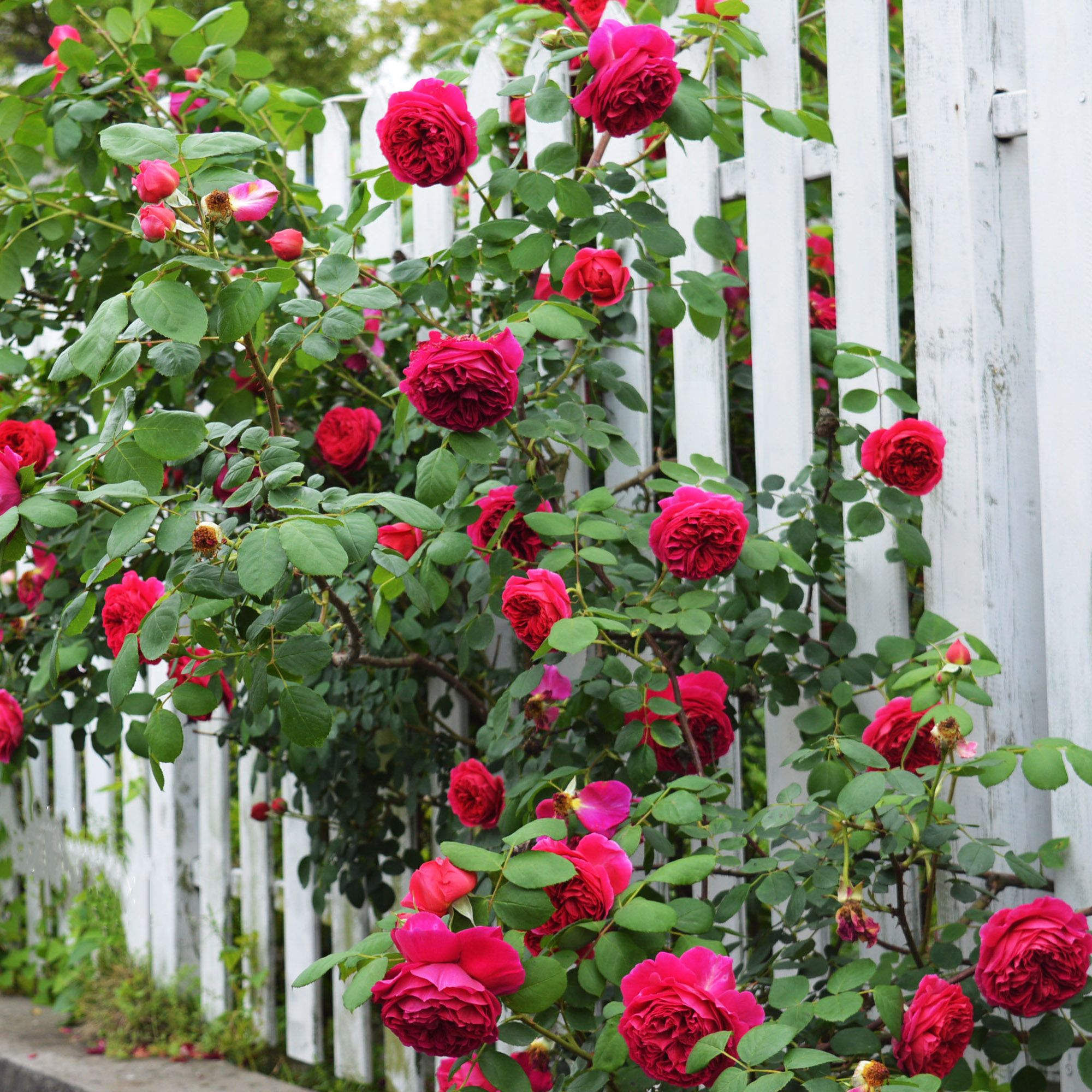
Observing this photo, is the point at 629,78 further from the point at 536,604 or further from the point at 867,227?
the point at 536,604

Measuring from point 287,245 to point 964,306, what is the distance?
3.09 ft

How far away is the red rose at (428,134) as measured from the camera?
58.9 inches

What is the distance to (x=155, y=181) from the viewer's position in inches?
48.7

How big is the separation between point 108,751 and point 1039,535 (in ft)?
4.98

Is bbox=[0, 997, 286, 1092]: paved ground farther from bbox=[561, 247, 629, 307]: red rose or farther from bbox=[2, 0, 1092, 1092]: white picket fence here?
A: bbox=[561, 247, 629, 307]: red rose

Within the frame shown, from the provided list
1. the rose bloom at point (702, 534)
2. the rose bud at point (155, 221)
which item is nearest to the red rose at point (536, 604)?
the rose bloom at point (702, 534)

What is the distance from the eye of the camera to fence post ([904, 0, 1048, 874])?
159 centimetres

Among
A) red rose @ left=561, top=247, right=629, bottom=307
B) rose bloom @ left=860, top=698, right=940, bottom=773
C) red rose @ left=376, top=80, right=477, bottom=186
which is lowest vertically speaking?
rose bloom @ left=860, top=698, right=940, bottom=773

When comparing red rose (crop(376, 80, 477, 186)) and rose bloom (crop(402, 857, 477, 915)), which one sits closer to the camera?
rose bloom (crop(402, 857, 477, 915))

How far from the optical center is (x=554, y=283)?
1681 mm

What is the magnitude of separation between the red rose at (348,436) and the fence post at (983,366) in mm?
931

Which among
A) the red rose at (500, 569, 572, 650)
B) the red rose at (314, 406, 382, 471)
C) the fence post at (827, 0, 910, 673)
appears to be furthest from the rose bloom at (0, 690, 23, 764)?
the fence post at (827, 0, 910, 673)

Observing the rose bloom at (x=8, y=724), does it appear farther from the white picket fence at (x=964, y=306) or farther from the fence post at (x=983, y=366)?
the fence post at (x=983, y=366)

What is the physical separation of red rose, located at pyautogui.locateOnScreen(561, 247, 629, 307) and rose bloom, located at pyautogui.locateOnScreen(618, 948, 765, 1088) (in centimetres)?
96
